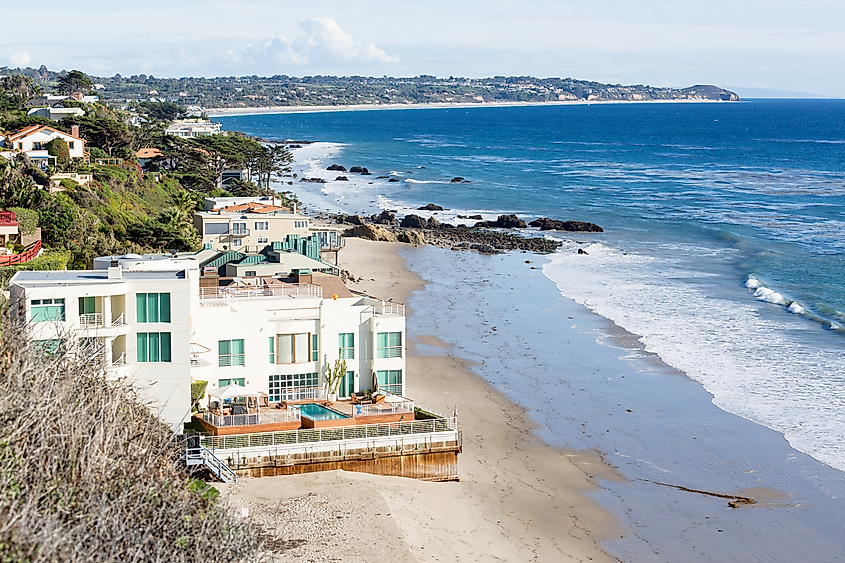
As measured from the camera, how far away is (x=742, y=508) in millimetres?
25203

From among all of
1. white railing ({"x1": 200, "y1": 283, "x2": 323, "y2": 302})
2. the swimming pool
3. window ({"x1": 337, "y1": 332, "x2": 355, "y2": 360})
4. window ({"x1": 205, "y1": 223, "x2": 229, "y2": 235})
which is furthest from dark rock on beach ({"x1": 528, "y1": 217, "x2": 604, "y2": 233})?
the swimming pool

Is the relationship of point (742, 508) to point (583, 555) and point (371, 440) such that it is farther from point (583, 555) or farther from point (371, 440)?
point (371, 440)

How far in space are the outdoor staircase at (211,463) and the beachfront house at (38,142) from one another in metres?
40.1

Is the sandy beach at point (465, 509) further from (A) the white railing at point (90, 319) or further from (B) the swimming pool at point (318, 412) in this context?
(A) the white railing at point (90, 319)

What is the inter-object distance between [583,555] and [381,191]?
79.2 m

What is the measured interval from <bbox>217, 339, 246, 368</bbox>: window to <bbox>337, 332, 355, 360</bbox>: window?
2.79 meters

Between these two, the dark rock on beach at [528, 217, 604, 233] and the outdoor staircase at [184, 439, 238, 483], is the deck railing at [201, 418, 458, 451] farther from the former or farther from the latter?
the dark rock on beach at [528, 217, 604, 233]

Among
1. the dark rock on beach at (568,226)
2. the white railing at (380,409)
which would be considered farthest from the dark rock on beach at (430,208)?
the white railing at (380,409)

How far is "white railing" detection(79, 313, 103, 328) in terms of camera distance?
78.6 feet

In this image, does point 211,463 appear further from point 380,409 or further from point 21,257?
point 21,257

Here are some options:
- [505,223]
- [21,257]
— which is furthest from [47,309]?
[505,223]

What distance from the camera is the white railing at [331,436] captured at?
2431 centimetres

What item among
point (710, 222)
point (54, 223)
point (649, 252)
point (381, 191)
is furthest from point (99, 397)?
point (381, 191)

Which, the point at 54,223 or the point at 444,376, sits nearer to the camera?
the point at 444,376
